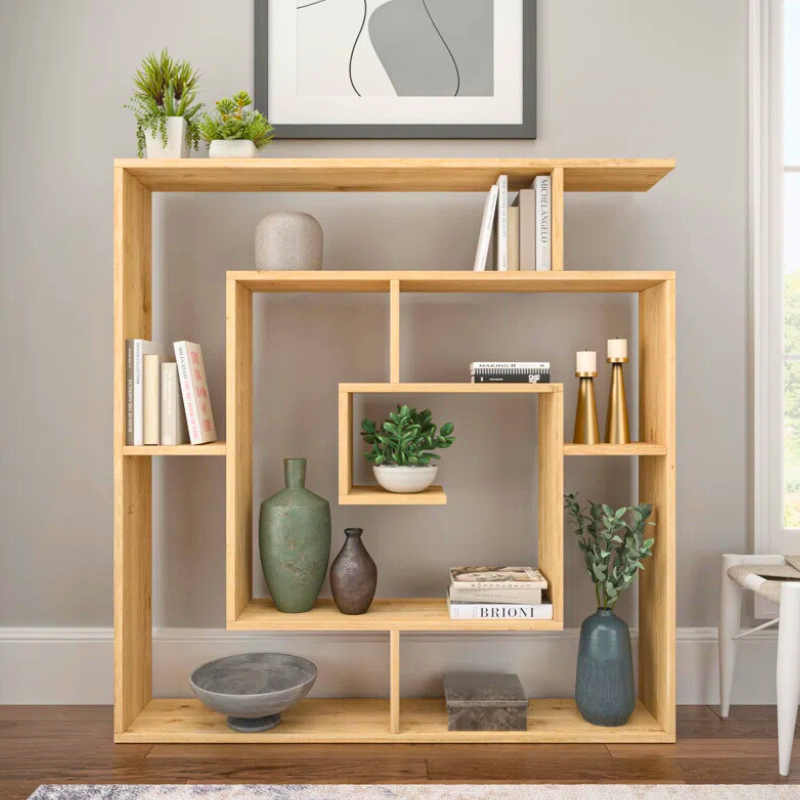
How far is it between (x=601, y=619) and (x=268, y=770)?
2.87ft

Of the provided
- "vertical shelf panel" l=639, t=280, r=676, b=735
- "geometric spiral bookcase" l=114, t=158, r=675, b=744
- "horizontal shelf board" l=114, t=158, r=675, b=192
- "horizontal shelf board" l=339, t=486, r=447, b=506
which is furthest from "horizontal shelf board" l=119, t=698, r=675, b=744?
"horizontal shelf board" l=114, t=158, r=675, b=192

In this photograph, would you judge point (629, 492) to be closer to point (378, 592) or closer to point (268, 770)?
point (378, 592)

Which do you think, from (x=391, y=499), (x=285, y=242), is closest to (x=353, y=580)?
(x=391, y=499)

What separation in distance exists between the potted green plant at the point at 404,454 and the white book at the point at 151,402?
53cm

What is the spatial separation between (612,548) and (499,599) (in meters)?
0.33

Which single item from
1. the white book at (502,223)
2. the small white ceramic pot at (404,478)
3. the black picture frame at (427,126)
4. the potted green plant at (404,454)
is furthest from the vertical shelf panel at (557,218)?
the small white ceramic pot at (404,478)

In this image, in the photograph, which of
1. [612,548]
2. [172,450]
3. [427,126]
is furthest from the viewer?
[427,126]

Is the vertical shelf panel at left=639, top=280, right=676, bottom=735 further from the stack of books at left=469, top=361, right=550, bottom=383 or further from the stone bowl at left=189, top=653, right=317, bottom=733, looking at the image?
the stone bowl at left=189, top=653, right=317, bottom=733

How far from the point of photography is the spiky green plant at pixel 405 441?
1.93 m

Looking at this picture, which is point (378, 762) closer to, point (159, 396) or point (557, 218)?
point (159, 396)

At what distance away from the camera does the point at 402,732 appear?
1928mm

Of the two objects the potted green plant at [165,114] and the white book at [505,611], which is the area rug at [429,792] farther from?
the potted green plant at [165,114]

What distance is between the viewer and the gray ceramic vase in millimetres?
1944

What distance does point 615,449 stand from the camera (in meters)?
1.92
